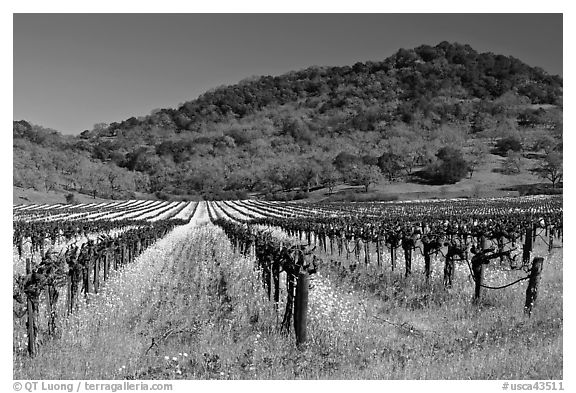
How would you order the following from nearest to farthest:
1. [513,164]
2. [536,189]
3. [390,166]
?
[536,189]
[513,164]
[390,166]

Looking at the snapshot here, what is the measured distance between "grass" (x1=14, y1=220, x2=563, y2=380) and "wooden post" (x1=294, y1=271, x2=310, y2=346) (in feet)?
0.92

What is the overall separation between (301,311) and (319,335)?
29.9 inches

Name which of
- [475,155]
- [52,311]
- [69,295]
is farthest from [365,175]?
[52,311]

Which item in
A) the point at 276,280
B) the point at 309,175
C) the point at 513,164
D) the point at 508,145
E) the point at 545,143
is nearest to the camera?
the point at 276,280

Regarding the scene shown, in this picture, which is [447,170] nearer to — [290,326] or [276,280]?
[276,280]

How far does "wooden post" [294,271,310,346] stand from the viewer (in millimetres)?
10805

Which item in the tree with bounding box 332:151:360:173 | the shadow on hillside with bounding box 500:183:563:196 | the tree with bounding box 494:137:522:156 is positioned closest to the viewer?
the shadow on hillside with bounding box 500:183:563:196

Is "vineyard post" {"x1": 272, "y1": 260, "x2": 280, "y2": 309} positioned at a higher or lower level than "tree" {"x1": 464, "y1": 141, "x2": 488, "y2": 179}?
lower

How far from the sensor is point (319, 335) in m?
11.2

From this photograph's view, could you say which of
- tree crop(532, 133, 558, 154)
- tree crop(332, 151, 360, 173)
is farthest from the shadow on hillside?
tree crop(332, 151, 360, 173)

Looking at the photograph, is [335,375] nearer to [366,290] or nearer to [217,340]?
[217,340]

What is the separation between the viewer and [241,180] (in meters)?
186

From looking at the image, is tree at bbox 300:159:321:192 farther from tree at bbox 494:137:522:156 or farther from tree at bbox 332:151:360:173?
tree at bbox 494:137:522:156
